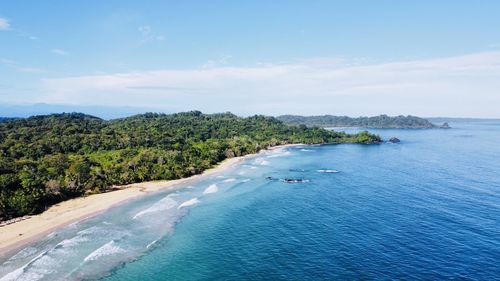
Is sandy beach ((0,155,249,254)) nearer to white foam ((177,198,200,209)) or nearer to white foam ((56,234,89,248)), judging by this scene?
white foam ((56,234,89,248))

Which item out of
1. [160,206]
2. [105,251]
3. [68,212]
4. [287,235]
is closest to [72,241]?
[105,251]

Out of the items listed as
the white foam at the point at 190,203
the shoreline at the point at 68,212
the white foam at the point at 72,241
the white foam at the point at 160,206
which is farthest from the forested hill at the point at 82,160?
the white foam at the point at 190,203

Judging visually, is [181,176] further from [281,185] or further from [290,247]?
[290,247]

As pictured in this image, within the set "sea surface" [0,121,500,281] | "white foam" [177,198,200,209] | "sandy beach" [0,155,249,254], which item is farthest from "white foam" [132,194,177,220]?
"sandy beach" [0,155,249,254]

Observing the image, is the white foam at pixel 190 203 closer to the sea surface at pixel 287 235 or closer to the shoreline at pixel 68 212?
the sea surface at pixel 287 235

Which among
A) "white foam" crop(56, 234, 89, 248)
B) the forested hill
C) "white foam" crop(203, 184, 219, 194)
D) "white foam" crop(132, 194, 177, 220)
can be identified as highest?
the forested hill

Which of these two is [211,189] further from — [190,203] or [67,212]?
[67,212]

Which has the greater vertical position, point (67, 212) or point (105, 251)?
point (67, 212)
